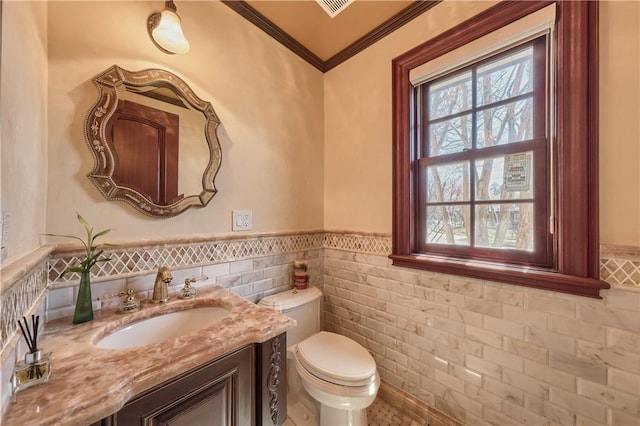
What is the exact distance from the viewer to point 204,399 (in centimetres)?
70

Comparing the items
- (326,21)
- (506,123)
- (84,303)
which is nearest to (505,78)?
(506,123)

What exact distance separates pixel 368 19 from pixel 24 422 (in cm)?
222

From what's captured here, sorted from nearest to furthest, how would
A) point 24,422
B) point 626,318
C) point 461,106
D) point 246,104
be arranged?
1. point 24,422
2. point 626,318
3. point 461,106
4. point 246,104

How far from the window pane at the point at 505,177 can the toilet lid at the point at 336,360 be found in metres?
1.10

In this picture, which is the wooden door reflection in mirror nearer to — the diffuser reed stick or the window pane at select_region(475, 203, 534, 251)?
the diffuser reed stick

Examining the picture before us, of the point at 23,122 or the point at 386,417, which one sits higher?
the point at 23,122

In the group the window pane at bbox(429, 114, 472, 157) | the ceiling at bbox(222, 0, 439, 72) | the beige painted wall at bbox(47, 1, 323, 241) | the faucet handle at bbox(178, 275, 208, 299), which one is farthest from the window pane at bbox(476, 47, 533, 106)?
the faucet handle at bbox(178, 275, 208, 299)

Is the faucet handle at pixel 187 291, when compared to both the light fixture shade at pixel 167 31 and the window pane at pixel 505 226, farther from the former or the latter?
the window pane at pixel 505 226

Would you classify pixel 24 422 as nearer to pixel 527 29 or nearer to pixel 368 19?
pixel 527 29

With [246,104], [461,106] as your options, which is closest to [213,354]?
[246,104]

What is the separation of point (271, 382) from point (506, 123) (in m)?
1.62

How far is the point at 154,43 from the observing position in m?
1.14

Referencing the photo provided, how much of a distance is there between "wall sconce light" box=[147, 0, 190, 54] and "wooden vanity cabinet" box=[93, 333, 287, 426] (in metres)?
1.42

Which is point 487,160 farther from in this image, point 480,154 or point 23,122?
point 23,122
